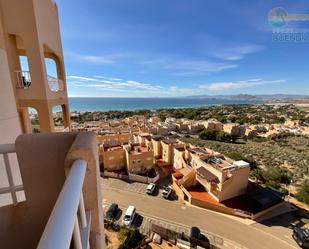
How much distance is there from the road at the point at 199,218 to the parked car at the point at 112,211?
2.82 ft

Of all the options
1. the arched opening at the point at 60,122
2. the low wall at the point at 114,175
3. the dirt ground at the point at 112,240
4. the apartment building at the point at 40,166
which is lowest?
the dirt ground at the point at 112,240

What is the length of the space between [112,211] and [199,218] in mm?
6596

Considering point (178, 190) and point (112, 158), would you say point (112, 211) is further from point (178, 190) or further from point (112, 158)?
point (112, 158)

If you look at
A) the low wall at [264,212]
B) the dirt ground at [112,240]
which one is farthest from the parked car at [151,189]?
the low wall at [264,212]

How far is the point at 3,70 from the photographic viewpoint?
4.18 m

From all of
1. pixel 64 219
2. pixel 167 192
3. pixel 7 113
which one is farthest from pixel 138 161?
pixel 64 219

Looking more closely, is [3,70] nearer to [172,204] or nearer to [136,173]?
[172,204]

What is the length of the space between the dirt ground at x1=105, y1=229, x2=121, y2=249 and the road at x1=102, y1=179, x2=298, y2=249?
279 cm

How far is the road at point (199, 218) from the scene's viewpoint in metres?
11.6

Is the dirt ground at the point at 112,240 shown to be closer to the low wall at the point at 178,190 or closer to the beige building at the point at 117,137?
the low wall at the point at 178,190

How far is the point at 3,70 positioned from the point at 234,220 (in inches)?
614

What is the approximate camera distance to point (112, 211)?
13.7 m

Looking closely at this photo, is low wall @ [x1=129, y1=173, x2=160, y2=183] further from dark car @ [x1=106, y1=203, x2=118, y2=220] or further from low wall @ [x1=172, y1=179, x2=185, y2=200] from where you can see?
dark car @ [x1=106, y1=203, x2=118, y2=220]

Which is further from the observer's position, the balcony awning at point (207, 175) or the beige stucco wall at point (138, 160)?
the beige stucco wall at point (138, 160)
